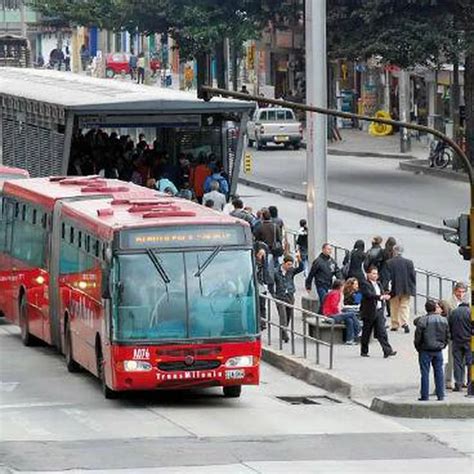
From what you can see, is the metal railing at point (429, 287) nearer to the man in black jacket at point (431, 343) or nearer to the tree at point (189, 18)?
the man in black jacket at point (431, 343)

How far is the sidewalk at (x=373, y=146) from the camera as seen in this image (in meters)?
76.4

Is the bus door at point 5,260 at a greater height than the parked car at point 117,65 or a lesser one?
greater

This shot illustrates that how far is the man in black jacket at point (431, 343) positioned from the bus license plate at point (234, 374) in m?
2.39

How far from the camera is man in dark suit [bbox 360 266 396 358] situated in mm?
32469

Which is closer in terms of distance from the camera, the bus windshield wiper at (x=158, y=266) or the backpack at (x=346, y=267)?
the bus windshield wiper at (x=158, y=266)

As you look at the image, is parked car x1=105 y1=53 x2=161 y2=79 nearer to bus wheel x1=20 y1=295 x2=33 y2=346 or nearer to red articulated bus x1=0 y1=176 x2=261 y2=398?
bus wheel x1=20 y1=295 x2=33 y2=346

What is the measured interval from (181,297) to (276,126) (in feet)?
170

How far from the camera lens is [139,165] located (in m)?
44.4

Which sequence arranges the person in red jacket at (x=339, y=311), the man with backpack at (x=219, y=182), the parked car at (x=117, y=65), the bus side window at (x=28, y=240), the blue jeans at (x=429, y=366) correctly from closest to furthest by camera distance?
the blue jeans at (x=429, y=366) → the person in red jacket at (x=339, y=311) → the bus side window at (x=28, y=240) → the man with backpack at (x=219, y=182) → the parked car at (x=117, y=65)

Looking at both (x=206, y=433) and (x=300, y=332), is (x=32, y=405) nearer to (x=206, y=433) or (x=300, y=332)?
(x=206, y=433)

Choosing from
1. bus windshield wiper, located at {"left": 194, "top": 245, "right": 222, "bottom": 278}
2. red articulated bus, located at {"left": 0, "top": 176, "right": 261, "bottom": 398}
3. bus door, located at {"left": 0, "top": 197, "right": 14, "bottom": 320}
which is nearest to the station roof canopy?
bus door, located at {"left": 0, "top": 197, "right": 14, "bottom": 320}

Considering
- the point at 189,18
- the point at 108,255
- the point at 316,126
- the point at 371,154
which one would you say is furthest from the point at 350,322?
the point at 189,18

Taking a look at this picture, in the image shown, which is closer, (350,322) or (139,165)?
(350,322)

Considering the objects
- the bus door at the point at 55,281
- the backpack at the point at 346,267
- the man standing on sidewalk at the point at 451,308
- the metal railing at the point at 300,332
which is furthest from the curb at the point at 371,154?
the man standing on sidewalk at the point at 451,308
